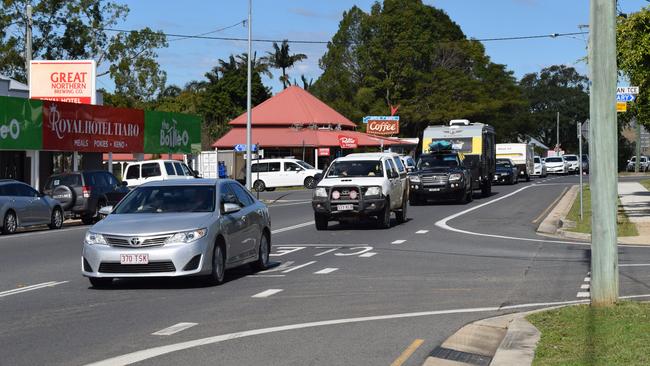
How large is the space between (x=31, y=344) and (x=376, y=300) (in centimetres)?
451

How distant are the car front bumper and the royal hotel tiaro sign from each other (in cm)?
3200

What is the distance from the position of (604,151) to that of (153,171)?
2769 cm

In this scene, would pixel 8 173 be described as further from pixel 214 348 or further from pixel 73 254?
pixel 214 348

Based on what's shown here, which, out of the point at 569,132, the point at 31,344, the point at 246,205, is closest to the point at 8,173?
the point at 246,205

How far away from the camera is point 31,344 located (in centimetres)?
889

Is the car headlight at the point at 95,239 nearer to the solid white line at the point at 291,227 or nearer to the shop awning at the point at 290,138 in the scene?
the solid white line at the point at 291,227

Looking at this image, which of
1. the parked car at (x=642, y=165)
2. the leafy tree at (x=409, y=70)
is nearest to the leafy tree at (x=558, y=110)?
the parked car at (x=642, y=165)

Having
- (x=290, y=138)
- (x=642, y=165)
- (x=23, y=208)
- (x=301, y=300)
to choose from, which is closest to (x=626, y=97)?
(x=301, y=300)

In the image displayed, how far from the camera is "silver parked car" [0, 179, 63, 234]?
25766 millimetres

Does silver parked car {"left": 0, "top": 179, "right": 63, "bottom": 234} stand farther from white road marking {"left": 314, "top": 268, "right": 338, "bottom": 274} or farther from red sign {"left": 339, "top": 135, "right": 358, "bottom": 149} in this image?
red sign {"left": 339, "top": 135, "right": 358, "bottom": 149}

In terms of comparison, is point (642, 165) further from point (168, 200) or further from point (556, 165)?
point (168, 200)

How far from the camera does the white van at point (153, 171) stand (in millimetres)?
35812

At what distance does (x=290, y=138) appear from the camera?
7219cm

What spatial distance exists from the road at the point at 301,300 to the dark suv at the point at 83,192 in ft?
26.4
